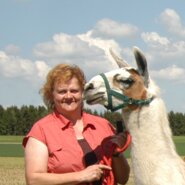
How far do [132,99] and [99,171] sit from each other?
0.69 metres

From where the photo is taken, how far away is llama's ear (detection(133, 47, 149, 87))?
4.71 m

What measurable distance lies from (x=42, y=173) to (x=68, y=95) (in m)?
0.72

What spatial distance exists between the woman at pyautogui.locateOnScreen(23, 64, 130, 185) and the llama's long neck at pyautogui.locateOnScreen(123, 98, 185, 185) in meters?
0.24

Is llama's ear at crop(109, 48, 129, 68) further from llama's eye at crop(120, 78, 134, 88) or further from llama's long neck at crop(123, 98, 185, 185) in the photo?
llama's long neck at crop(123, 98, 185, 185)

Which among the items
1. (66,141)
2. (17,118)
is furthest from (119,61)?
(17,118)

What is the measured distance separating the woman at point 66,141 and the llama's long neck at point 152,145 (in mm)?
239

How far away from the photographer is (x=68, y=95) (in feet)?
16.3

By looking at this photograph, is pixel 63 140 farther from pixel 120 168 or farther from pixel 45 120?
pixel 120 168

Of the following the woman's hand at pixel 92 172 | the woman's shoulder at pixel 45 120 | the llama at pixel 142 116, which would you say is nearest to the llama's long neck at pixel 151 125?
the llama at pixel 142 116

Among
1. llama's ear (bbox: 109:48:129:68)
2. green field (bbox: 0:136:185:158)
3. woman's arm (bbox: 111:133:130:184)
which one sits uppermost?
llama's ear (bbox: 109:48:129:68)

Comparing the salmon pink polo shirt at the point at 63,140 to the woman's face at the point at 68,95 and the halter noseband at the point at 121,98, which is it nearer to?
the woman's face at the point at 68,95

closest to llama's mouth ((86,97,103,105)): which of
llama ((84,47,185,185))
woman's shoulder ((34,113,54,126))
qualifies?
llama ((84,47,185,185))

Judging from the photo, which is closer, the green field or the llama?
the llama

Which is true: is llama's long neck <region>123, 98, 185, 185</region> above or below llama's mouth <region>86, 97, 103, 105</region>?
below
